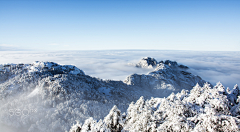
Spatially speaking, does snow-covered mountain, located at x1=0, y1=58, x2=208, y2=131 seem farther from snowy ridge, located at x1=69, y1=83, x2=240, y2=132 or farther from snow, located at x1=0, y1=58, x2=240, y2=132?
snowy ridge, located at x1=69, y1=83, x2=240, y2=132

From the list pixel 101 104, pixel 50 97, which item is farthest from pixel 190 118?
pixel 50 97

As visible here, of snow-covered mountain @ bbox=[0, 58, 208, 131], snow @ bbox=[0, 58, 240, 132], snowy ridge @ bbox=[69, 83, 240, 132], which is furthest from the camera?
snow-covered mountain @ bbox=[0, 58, 208, 131]

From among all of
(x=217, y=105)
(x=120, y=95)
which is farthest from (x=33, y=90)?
(x=217, y=105)

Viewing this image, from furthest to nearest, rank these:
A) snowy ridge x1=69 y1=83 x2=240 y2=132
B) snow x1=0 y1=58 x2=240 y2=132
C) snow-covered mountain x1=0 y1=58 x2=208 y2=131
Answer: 1. snow-covered mountain x1=0 y1=58 x2=208 y2=131
2. snow x1=0 y1=58 x2=240 y2=132
3. snowy ridge x1=69 y1=83 x2=240 y2=132

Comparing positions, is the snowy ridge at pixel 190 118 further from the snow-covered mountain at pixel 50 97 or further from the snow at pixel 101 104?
the snow-covered mountain at pixel 50 97

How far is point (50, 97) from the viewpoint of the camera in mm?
92812

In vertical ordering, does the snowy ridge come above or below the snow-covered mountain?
above

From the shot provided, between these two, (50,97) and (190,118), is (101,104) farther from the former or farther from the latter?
(190,118)

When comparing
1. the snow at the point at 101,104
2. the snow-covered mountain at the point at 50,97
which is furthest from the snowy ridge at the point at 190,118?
the snow-covered mountain at the point at 50,97

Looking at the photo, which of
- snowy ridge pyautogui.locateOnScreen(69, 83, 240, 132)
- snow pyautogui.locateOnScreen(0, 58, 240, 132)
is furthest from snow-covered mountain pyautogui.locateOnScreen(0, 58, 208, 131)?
snowy ridge pyautogui.locateOnScreen(69, 83, 240, 132)

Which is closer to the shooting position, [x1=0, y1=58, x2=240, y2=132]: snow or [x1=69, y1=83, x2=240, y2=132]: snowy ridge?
[x1=69, y1=83, x2=240, y2=132]: snowy ridge

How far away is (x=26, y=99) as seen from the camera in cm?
8938

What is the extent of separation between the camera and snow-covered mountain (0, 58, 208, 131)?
67.6 metres

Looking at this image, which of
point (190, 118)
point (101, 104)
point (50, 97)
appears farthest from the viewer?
point (101, 104)
